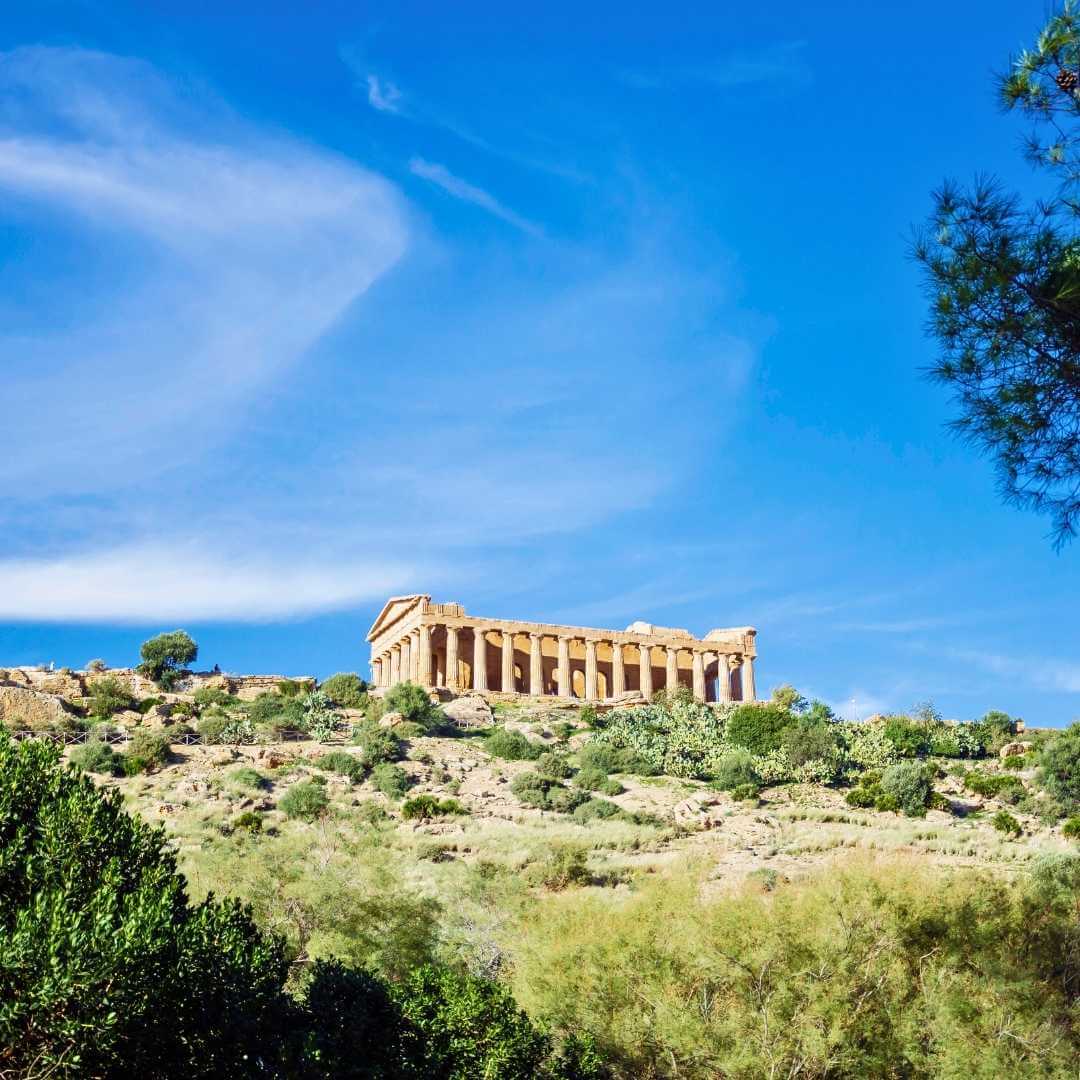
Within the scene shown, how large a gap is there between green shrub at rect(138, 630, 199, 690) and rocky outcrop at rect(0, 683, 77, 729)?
12.6 metres

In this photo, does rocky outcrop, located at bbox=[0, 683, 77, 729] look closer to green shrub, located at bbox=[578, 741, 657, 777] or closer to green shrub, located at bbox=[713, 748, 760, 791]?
green shrub, located at bbox=[578, 741, 657, 777]

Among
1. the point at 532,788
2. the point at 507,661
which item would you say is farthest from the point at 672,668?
the point at 532,788

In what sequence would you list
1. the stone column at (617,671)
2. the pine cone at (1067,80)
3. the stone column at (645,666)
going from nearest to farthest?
the pine cone at (1067,80), the stone column at (617,671), the stone column at (645,666)

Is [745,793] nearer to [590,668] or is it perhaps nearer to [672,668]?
[590,668]

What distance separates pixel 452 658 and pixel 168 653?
55.6 ft

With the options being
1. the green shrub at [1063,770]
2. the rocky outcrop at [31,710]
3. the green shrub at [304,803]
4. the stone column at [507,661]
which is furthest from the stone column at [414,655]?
the green shrub at [1063,770]

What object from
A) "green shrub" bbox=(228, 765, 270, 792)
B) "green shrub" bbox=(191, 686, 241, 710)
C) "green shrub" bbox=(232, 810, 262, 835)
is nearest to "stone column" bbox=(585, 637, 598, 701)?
"green shrub" bbox=(191, 686, 241, 710)

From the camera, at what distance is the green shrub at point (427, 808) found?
4259 centimetres

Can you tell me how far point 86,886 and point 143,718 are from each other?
4527cm

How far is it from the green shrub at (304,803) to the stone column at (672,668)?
37.6m

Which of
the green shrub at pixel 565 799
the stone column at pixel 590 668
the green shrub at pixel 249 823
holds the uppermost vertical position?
the stone column at pixel 590 668

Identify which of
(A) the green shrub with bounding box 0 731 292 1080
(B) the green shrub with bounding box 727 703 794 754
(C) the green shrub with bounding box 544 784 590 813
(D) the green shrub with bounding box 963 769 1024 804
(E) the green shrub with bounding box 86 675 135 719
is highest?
(E) the green shrub with bounding box 86 675 135 719

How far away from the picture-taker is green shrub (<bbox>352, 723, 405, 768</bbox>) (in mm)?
50375

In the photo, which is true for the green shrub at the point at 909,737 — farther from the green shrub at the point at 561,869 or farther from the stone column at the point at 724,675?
the green shrub at the point at 561,869
